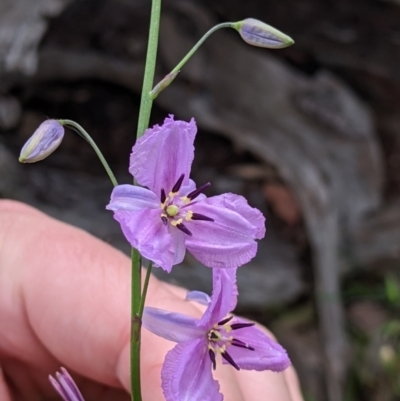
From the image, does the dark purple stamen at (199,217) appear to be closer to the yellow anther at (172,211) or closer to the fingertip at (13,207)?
the yellow anther at (172,211)

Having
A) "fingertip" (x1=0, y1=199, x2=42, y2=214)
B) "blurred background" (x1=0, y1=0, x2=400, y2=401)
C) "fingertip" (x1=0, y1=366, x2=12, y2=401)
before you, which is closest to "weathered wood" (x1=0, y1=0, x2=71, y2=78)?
"blurred background" (x1=0, y1=0, x2=400, y2=401)

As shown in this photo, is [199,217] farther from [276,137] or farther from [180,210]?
[276,137]

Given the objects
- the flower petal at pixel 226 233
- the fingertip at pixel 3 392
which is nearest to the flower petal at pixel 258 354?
the flower petal at pixel 226 233

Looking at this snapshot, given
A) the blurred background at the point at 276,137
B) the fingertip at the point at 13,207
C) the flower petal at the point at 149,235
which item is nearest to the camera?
the flower petal at the point at 149,235

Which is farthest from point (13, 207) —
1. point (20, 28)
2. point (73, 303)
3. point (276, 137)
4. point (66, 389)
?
point (276, 137)

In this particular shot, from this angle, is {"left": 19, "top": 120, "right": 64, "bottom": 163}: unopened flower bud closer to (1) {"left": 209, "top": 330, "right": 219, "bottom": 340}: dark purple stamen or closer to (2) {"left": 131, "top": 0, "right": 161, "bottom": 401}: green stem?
(2) {"left": 131, "top": 0, "right": 161, "bottom": 401}: green stem

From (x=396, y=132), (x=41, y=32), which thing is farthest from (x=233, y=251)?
(x=396, y=132)

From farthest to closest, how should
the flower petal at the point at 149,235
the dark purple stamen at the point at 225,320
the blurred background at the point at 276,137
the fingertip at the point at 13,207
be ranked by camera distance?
the blurred background at the point at 276,137 < the fingertip at the point at 13,207 < the dark purple stamen at the point at 225,320 < the flower petal at the point at 149,235
